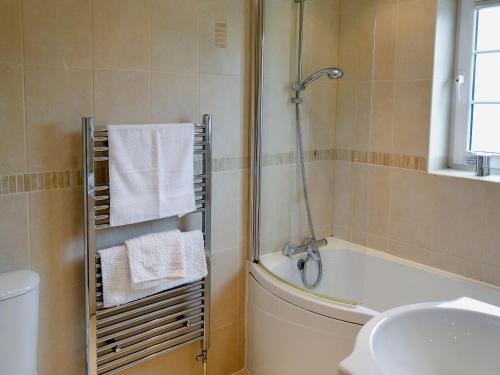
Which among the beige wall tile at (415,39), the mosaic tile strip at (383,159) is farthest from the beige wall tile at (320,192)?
the beige wall tile at (415,39)

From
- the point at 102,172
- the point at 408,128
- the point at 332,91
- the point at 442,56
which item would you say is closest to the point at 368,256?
the point at 408,128

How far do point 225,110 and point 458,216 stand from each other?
3.89 feet

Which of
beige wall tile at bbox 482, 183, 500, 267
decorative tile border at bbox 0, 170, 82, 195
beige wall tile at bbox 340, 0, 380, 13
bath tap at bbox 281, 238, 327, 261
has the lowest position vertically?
bath tap at bbox 281, 238, 327, 261

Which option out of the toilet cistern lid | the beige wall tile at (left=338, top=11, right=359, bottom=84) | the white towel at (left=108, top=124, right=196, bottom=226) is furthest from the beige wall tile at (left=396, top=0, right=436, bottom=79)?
the toilet cistern lid

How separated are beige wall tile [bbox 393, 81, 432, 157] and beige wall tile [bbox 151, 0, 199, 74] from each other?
1.05 metres

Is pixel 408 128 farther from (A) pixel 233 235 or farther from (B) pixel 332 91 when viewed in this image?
(A) pixel 233 235

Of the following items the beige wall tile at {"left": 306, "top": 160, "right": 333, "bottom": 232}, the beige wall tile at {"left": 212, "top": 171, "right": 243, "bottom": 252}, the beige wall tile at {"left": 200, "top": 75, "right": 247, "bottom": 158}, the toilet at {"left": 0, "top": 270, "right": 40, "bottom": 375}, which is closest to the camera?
the toilet at {"left": 0, "top": 270, "right": 40, "bottom": 375}

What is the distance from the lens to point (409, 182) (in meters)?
2.44

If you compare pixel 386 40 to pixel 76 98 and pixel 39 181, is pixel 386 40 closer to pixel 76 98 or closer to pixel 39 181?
pixel 76 98

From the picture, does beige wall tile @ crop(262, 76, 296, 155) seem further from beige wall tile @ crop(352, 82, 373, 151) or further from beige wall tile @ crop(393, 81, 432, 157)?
beige wall tile @ crop(393, 81, 432, 157)

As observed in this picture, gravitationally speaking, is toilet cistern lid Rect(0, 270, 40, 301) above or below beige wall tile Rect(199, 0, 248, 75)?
below

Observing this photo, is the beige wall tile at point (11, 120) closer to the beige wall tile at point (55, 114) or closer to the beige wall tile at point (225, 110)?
the beige wall tile at point (55, 114)

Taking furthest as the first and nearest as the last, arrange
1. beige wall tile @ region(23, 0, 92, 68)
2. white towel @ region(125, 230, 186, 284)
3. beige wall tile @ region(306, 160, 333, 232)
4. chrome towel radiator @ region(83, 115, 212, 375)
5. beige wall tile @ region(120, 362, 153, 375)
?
1. beige wall tile @ region(306, 160, 333, 232)
2. beige wall tile @ region(120, 362, 153, 375)
3. white towel @ region(125, 230, 186, 284)
4. chrome towel radiator @ region(83, 115, 212, 375)
5. beige wall tile @ region(23, 0, 92, 68)

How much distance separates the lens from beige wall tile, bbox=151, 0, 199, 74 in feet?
6.40
